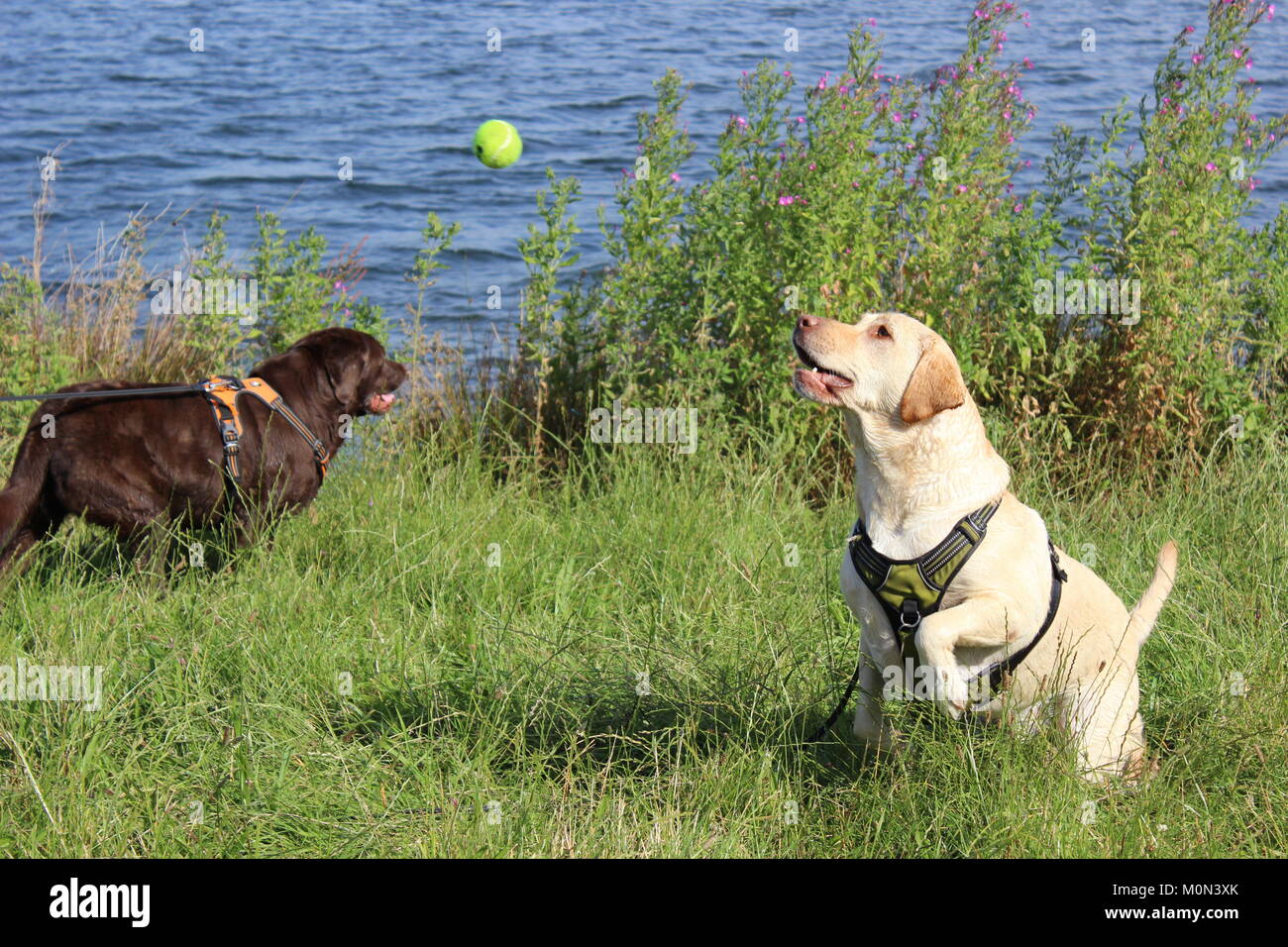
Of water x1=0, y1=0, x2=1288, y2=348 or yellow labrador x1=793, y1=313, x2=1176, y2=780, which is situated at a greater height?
water x1=0, y1=0, x2=1288, y2=348

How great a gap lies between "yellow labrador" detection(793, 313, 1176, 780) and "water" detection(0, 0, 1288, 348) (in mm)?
6420

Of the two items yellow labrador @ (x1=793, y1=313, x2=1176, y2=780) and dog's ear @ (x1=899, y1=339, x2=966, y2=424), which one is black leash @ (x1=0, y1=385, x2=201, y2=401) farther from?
dog's ear @ (x1=899, y1=339, x2=966, y2=424)

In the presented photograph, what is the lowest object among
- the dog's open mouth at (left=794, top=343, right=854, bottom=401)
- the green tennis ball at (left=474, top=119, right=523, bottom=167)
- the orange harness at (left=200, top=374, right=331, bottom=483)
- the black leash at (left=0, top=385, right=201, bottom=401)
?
the orange harness at (left=200, top=374, right=331, bottom=483)

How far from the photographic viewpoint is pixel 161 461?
497cm

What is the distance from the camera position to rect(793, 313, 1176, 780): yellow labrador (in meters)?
3.34

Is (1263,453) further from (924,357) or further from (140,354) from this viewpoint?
(140,354)

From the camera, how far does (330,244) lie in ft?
37.2

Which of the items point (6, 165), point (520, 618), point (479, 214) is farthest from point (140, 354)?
point (6, 165)

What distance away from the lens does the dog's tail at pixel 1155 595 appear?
3738mm

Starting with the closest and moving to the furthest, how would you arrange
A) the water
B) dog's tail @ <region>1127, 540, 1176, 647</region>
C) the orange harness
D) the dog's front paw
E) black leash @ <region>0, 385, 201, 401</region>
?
the dog's front paw
dog's tail @ <region>1127, 540, 1176, 647</region>
black leash @ <region>0, 385, 201, 401</region>
the orange harness
the water

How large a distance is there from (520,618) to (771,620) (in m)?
0.94

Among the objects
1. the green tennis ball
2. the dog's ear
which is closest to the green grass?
the dog's ear

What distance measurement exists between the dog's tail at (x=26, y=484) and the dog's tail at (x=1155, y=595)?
13.3 feet

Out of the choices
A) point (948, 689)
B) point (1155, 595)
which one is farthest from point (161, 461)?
point (1155, 595)
